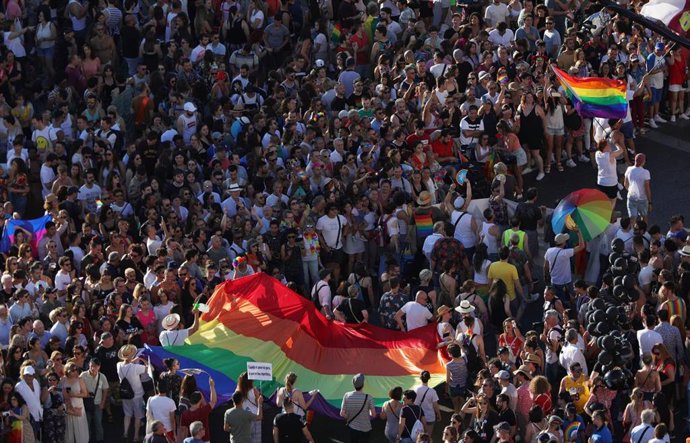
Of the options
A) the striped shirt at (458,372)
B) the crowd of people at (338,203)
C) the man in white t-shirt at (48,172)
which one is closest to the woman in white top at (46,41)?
the crowd of people at (338,203)

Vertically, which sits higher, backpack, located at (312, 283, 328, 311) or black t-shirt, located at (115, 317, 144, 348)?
black t-shirt, located at (115, 317, 144, 348)

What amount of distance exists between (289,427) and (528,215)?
5559 mm

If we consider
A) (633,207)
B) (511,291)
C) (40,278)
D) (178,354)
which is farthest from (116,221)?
(633,207)

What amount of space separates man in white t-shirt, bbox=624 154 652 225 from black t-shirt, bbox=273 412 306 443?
7.01 m

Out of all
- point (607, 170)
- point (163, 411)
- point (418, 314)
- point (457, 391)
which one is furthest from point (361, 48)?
point (163, 411)

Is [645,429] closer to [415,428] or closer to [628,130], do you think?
[415,428]

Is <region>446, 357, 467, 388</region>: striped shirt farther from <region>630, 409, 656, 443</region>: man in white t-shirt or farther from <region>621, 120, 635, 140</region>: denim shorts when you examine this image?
<region>621, 120, 635, 140</region>: denim shorts

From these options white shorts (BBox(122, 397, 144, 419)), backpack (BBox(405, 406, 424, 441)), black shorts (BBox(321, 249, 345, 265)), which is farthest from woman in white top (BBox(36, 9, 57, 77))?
backpack (BBox(405, 406, 424, 441))

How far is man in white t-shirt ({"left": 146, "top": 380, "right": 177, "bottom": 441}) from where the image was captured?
19641 mm

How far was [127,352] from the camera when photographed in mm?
Answer: 20750

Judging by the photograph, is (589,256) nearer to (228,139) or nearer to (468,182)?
(468,182)

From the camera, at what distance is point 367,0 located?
31.0 meters

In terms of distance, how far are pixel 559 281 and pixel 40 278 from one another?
6.90 meters

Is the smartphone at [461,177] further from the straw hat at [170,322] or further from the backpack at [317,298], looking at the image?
the straw hat at [170,322]
